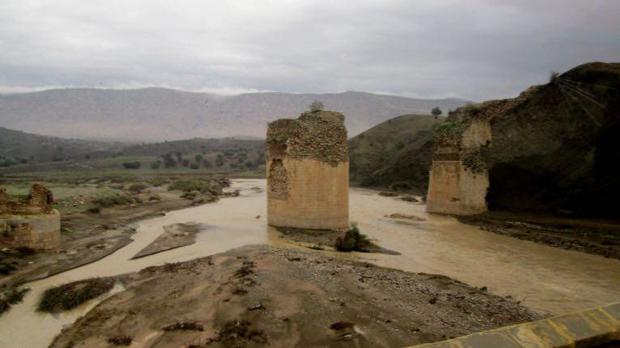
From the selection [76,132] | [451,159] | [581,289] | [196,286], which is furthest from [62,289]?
[76,132]

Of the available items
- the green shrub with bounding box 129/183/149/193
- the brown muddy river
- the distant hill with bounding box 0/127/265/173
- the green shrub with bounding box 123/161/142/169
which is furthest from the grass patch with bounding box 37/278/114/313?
the green shrub with bounding box 123/161/142/169

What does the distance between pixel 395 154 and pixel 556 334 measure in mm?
52134

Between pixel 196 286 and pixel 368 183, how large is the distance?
132 feet

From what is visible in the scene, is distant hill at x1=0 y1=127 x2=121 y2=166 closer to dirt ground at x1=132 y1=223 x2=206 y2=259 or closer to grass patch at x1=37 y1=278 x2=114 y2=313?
dirt ground at x1=132 y1=223 x2=206 y2=259

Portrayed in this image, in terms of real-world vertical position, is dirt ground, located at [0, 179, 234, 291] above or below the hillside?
below

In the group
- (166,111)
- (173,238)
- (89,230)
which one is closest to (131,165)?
(89,230)

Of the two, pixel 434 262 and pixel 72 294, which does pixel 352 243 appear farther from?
pixel 72 294

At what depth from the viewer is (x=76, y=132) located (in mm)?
163250

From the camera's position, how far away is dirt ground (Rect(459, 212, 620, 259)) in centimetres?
1809

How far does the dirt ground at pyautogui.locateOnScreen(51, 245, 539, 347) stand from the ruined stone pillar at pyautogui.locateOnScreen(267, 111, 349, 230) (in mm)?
5769

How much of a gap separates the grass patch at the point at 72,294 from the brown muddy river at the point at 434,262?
0.28 metres

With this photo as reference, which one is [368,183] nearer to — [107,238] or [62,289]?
[107,238]

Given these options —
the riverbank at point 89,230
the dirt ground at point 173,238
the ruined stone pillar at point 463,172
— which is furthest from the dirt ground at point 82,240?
the ruined stone pillar at point 463,172

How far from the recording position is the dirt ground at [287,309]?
328 inches
